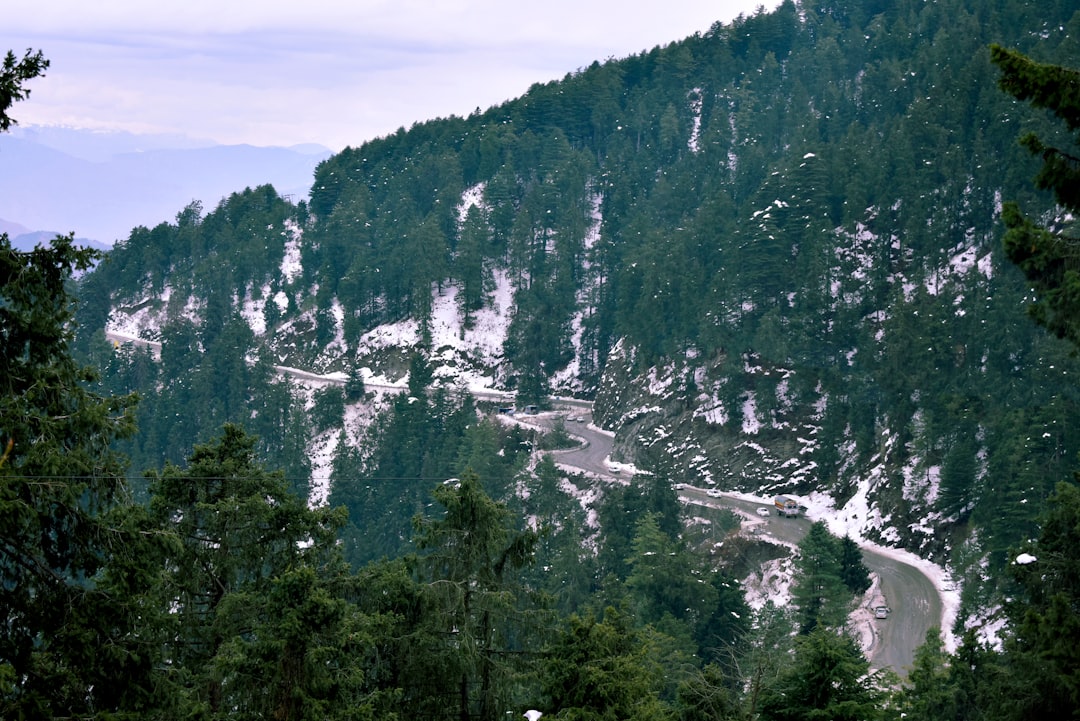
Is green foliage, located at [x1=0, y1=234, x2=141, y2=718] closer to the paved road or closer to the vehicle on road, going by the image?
the paved road

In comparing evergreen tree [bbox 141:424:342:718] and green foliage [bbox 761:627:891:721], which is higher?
evergreen tree [bbox 141:424:342:718]

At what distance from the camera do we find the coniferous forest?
9430 mm

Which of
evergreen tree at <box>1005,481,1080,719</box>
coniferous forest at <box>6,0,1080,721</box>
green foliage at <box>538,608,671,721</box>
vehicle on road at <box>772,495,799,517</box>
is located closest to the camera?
coniferous forest at <box>6,0,1080,721</box>

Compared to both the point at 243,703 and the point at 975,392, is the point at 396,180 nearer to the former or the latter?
the point at 975,392

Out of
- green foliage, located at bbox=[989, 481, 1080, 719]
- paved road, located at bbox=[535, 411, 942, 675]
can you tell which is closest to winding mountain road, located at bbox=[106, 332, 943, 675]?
paved road, located at bbox=[535, 411, 942, 675]

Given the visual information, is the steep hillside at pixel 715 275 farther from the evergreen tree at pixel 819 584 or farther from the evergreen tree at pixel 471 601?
the evergreen tree at pixel 471 601

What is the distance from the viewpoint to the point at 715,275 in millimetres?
72312

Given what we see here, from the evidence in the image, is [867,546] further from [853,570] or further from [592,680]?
[592,680]

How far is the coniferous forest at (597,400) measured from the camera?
30.9 feet

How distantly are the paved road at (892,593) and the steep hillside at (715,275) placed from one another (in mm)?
2322

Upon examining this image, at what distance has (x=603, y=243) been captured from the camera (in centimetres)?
9100

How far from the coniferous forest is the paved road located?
5.15 ft

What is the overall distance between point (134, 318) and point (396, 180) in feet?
117

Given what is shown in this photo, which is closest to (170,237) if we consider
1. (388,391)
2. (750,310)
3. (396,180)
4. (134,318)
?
(134,318)
